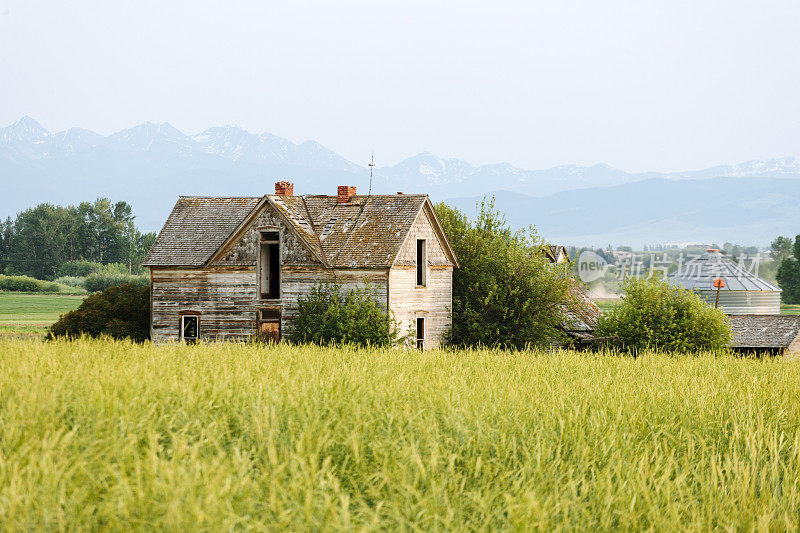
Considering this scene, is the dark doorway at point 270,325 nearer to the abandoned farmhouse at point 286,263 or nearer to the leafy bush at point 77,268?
the abandoned farmhouse at point 286,263

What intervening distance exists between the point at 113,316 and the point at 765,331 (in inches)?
1352

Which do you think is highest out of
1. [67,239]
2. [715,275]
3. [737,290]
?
[67,239]

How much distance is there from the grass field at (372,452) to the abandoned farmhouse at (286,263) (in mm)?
21056

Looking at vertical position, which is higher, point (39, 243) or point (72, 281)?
point (39, 243)

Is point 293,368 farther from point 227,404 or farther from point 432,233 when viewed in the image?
point 432,233

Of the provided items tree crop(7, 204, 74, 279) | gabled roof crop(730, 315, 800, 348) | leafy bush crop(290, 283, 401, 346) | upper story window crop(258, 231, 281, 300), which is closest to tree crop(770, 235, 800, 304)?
gabled roof crop(730, 315, 800, 348)

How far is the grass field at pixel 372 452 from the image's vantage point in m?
6.21

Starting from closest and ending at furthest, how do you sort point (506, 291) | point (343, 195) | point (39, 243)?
point (343, 195) → point (506, 291) → point (39, 243)

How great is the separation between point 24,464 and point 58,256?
128m

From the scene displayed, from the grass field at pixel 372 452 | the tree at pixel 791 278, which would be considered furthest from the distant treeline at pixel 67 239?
the grass field at pixel 372 452

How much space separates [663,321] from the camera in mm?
38469

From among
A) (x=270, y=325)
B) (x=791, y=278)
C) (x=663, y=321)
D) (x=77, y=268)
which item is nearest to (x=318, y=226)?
(x=270, y=325)

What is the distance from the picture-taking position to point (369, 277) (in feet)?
110

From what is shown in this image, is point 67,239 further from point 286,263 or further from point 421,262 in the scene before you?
point 421,262
